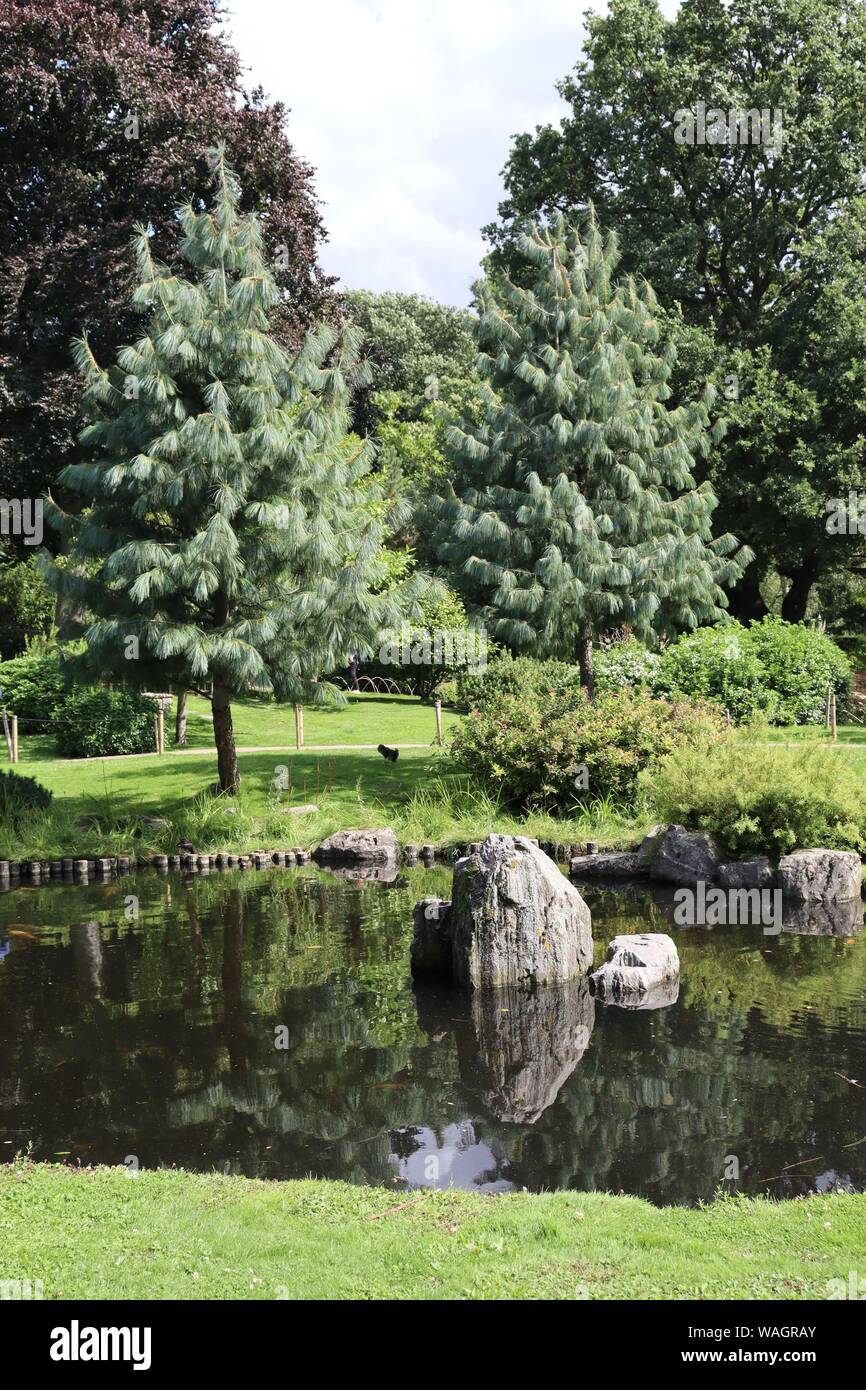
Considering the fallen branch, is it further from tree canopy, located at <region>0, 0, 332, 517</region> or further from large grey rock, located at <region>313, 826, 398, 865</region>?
tree canopy, located at <region>0, 0, 332, 517</region>

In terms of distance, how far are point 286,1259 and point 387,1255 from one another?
0.44 meters

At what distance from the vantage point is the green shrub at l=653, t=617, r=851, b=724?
21.5 metres

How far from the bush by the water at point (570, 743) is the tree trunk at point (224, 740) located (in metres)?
3.35

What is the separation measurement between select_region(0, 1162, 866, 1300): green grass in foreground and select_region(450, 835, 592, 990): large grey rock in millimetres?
Answer: 4234

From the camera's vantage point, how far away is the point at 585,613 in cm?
1922

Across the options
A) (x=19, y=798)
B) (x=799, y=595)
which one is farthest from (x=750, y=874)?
(x=799, y=595)

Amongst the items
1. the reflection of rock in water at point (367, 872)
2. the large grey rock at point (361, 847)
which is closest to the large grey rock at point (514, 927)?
the reflection of rock in water at point (367, 872)

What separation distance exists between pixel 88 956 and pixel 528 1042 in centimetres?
477

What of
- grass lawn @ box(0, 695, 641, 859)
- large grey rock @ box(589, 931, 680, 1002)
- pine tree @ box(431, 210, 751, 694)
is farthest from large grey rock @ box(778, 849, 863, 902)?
pine tree @ box(431, 210, 751, 694)

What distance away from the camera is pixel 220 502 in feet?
49.1

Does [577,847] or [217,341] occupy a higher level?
[217,341]

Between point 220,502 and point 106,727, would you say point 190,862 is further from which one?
point 106,727

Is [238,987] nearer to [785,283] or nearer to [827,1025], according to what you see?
[827,1025]
